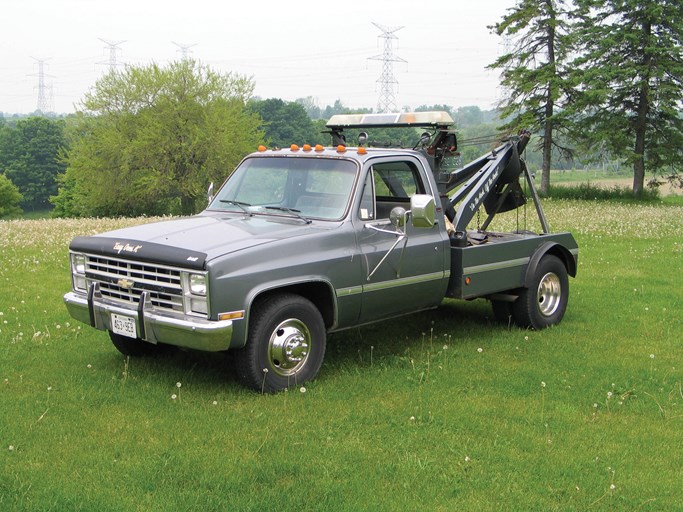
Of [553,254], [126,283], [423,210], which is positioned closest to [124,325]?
[126,283]

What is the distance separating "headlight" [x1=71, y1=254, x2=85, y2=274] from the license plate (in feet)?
2.75

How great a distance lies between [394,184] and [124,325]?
346 centimetres

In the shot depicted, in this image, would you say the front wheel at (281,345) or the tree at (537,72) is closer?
the front wheel at (281,345)

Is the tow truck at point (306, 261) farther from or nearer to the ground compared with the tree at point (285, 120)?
nearer to the ground

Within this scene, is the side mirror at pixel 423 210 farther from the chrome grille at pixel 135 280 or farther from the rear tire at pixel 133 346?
the rear tire at pixel 133 346

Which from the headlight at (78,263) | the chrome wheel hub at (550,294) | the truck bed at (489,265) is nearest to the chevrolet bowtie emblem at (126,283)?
the headlight at (78,263)

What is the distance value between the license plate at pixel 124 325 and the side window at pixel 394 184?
107 inches

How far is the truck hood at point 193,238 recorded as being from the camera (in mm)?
6082

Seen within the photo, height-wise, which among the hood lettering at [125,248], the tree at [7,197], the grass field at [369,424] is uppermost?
the hood lettering at [125,248]

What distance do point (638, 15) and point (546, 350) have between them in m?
34.8

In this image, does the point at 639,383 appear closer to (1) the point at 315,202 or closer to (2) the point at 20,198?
(1) the point at 315,202

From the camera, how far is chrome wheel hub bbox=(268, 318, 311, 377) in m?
6.45

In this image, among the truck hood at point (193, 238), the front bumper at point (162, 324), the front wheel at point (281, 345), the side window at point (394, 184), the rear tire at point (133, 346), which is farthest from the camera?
the side window at point (394, 184)

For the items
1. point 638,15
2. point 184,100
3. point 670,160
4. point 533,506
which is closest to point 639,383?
point 533,506
